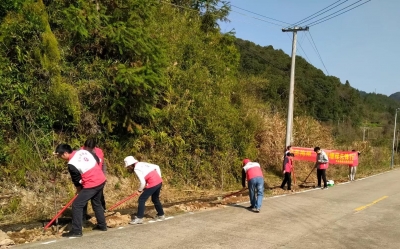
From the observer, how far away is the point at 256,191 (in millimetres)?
10742

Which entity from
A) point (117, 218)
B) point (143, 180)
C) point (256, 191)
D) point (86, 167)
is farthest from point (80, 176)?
point (256, 191)

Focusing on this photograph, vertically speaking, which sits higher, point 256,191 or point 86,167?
point 86,167

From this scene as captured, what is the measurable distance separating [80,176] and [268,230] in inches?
163

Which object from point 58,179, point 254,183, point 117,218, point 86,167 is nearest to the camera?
point 86,167

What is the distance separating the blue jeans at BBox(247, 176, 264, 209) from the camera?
1055cm

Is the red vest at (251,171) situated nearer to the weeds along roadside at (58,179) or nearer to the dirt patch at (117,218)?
the dirt patch at (117,218)

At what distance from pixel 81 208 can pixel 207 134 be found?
857 cm

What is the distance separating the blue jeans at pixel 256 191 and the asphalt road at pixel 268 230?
30 centimetres

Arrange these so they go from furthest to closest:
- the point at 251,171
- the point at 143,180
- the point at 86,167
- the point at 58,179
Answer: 1. the point at 251,171
2. the point at 58,179
3. the point at 143,180
4. the point at 86,167

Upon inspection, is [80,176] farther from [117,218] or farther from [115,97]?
[115,97]

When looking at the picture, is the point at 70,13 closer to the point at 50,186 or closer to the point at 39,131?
the point at 39,131

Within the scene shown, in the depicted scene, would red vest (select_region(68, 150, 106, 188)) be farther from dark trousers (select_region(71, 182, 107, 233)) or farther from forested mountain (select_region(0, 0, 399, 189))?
forested mountain (select_region(0, 0, 399, 189))

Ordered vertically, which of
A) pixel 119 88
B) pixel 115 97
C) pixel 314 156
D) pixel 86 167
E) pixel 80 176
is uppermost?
pixel 119 88

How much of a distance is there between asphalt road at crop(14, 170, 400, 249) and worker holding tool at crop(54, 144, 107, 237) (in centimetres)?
37
